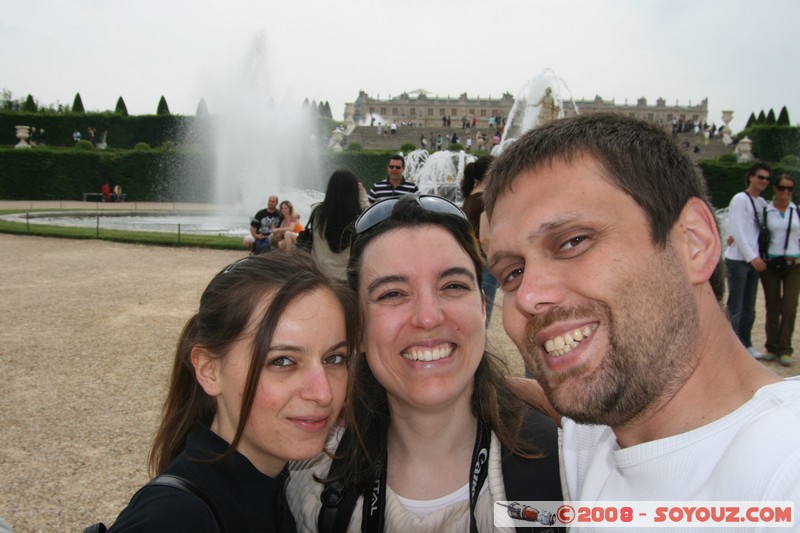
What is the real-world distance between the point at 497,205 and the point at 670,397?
1.82 ft

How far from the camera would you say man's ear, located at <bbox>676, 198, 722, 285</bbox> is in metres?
1.23

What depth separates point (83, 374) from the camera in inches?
230

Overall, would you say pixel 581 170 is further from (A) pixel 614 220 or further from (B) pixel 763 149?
(B) pixel 763 149

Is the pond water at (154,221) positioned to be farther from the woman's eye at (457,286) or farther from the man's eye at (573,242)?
the man's eye at (573,242)

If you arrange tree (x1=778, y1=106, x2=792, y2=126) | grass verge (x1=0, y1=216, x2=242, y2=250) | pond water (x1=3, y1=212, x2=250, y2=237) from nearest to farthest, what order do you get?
grass verge (x1=0, y1=216, x2=242, y2=250), pond water (x1=3, y1=212, x2=250, y2=237), tree (x1=778, y1=106, x2=792, y2=126)

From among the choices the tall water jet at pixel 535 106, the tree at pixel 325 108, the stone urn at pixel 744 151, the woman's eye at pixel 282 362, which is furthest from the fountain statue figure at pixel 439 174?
the tree at pixel 325 108

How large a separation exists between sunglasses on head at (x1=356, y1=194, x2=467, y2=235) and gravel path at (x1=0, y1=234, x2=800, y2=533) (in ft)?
9.16

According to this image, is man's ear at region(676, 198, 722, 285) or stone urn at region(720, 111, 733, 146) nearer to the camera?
man's ear at region(676, 198, 722, 285)

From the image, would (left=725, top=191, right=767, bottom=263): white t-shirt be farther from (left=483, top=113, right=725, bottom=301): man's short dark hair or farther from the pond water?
the pond water

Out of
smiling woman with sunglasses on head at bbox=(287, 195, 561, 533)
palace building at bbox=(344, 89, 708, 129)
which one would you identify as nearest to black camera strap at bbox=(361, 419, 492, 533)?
smiling woman with sunglasses on head at bbox=(287, 195, 561, 533)

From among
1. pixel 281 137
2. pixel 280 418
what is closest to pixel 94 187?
pixel 281 137

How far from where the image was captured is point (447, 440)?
1803 millimetres

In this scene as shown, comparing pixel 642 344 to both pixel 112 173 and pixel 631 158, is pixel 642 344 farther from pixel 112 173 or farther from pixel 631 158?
pixel 112 173

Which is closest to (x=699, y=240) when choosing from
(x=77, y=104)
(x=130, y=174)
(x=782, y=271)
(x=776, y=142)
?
(x=782, y=271)
